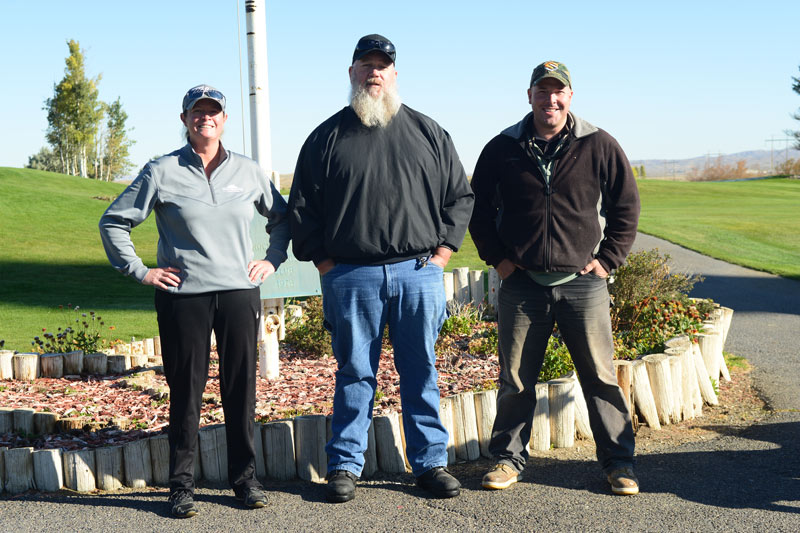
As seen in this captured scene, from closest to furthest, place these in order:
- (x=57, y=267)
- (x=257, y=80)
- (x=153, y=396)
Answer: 1. (x=153, y=396)
2. (x=257, y=80)
3. (x=57, y=267)

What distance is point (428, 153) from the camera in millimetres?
4227

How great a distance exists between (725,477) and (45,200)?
2941 cm

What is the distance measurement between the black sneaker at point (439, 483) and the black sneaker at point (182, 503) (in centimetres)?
120

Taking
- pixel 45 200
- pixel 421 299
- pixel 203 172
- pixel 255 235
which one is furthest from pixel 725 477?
pixel 45 200

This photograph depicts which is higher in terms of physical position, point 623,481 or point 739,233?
point 739,233

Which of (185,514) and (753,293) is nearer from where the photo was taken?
(185,514)

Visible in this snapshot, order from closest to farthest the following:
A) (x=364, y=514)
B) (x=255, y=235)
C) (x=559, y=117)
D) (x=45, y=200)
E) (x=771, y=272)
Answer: (x=364, y=514)
(x=559, y=117)
(x=255, y=235)
(x=771, y=272)
(x=45, y=200)

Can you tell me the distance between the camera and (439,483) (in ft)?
13.7

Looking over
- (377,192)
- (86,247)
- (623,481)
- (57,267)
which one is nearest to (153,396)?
(377,192)

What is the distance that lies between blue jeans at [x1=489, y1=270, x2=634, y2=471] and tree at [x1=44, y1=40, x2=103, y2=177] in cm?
5638

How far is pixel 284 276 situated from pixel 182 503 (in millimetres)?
2702

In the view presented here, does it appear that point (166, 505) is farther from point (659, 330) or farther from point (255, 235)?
point (659, 330)

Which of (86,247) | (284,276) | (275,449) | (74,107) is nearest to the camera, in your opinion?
(275,449)

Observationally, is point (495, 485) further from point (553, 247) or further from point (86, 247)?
point (86, 247)
